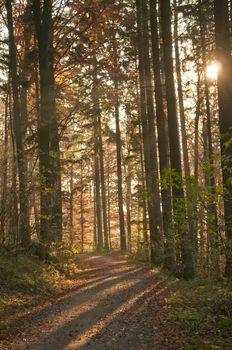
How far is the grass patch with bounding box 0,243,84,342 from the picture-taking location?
30.8 ft

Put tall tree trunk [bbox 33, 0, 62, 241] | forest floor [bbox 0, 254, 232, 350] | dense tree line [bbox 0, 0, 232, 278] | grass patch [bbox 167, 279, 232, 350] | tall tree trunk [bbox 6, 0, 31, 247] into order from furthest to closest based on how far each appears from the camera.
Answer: tall tree trunk [bbox 33, 0, 62, 241] < tall tree trunk [bbox 6, 0, 31, 247] < dense tree line [bbox 0, 0, 232, 278] < forest floor [bbox 0, 254, 232, 350] < grass patch [bbox 167, 279, 232, 350]

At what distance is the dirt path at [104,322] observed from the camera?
22.6 ft

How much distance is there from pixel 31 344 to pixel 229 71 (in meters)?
6.80

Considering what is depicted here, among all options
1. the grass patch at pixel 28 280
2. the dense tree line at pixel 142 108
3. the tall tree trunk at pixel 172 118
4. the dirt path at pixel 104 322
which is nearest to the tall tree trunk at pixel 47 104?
the dense tree line at pixel 142 108

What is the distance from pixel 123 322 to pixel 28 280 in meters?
4.41

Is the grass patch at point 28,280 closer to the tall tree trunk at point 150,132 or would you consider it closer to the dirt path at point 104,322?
the dirt path at point 104,322

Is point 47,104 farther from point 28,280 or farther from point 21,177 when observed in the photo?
point 28,280

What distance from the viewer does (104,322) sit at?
827cm

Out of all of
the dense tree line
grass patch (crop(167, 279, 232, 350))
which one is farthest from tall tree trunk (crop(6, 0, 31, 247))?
grass patch (crop(167, 279, 232, 350))

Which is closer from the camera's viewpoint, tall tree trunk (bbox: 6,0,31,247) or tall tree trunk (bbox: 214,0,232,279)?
tall tree trunk (bbox: 214,0,232,279)

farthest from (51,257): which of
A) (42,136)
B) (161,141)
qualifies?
(161,141)

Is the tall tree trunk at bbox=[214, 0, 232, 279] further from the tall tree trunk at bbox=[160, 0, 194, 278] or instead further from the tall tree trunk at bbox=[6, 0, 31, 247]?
the tall tree trunk at bbox=[6, 0, 31, 247]

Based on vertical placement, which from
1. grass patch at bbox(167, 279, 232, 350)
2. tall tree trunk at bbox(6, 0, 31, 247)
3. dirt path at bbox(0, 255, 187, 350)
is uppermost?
tall tree trunk at bbox(6, 0, 31, 247)

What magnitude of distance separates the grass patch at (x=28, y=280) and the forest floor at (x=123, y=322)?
336 mm
